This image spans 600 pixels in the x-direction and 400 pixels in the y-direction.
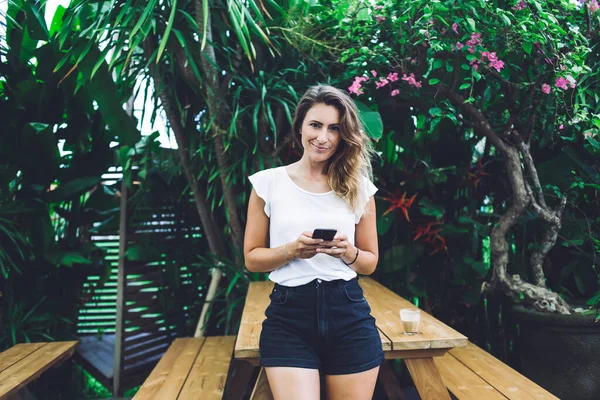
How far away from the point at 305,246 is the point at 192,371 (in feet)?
3.69

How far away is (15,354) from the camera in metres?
2.53

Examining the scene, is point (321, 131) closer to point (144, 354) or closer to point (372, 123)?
point (372, 123)

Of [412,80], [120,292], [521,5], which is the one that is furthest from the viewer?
[120,292]

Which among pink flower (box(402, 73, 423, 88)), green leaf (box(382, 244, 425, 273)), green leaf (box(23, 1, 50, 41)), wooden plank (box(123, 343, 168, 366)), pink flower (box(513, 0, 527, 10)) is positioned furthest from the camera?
wooden plank (box(123, 343, 168, 366))

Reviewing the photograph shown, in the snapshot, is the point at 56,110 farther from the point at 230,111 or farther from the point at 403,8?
the point at 403,8

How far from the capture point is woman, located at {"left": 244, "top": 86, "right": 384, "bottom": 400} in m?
1.60

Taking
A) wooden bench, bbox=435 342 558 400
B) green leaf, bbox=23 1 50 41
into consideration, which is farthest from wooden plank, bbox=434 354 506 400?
green leaf, bbox=23 1 50 41

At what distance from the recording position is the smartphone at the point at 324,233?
1.55m

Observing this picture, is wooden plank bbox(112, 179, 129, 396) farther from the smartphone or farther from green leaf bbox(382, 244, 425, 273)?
the smartphone

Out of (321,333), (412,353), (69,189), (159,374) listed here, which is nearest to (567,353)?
(412,353)

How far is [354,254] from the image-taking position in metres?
1.71

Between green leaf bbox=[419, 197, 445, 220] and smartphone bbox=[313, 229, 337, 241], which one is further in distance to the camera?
green leaf bbox=[419, 197, 445, 220]

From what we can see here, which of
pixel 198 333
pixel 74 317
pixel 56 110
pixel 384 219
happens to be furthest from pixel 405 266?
pixel 56 110

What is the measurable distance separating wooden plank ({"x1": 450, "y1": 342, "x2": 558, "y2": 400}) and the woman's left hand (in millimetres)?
897
